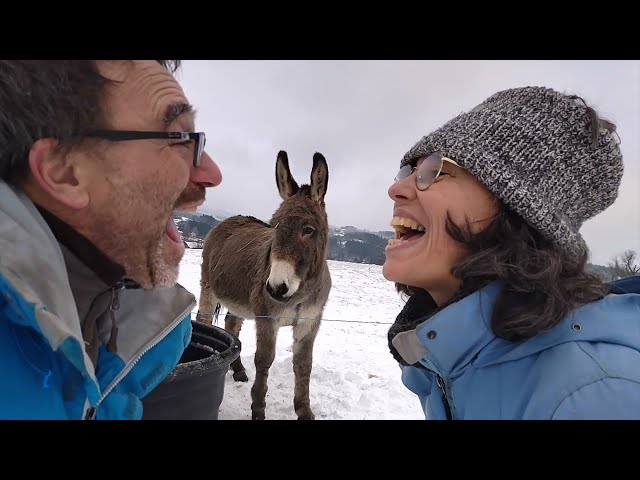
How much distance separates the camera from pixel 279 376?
425cm

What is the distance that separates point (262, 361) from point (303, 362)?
413mm

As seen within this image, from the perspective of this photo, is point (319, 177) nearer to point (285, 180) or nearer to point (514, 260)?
point (285, 180)

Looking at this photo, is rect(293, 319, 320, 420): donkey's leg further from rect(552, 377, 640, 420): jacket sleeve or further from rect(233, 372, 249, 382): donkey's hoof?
rect(552, 377, 640, 420): jacket sleeve

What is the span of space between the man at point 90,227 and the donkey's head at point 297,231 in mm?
1495

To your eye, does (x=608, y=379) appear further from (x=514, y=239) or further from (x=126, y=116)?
(x=126, y=116)

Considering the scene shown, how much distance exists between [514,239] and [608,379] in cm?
43

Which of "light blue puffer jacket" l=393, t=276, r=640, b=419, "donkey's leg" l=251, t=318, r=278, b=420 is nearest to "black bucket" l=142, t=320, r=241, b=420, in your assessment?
"donkey's leg" l=251, t=318, r=278, b=420

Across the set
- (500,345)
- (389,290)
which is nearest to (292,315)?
(500,345)

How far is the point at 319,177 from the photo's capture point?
3152mm

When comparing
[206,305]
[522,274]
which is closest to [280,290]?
[522,274]

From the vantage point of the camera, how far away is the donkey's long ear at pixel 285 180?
128 inches

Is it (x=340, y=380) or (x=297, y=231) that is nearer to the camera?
(x=297, y=231)

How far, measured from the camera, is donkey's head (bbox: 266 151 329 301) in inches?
112

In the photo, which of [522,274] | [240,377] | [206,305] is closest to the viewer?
[522,274]
